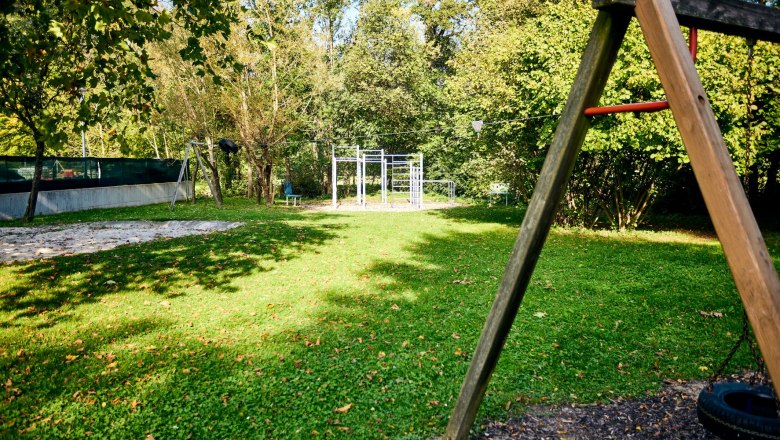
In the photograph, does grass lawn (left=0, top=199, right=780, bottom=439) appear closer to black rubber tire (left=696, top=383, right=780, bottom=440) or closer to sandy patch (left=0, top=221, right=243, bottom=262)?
black rubber tire (left=696, top=383, right=780, bottom=440)

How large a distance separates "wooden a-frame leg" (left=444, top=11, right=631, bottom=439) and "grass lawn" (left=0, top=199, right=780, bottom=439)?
1045 mm

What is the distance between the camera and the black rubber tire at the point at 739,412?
266 cm

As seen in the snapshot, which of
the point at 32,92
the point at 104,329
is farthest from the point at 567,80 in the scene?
the point at 32,92

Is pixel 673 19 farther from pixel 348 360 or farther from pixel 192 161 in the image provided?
pixel 192 161

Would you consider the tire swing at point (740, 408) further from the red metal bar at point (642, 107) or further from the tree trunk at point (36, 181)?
the tree trunk at point (36, 181)

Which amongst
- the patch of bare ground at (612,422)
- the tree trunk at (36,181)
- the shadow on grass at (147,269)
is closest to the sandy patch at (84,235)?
the shadow on grass at (147,269)

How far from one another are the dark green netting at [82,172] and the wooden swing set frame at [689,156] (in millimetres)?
20109

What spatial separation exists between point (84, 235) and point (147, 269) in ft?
17.3

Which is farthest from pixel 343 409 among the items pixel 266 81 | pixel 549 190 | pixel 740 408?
pixel 266 81

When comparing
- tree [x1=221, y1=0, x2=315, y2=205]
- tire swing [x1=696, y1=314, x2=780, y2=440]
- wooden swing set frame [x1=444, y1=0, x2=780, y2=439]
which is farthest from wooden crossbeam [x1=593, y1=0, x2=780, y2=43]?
tree [x1=221, y1=0, x2=315, y2=205]

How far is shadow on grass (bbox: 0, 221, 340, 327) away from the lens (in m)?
6.66

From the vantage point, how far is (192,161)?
31266 millimetres

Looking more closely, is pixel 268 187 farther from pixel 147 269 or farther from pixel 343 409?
pixel 343 409

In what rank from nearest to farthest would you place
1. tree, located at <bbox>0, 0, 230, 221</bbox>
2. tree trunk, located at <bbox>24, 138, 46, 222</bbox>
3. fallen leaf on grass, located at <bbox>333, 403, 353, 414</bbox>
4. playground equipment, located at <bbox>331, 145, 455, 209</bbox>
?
fallen leaf on grass, located at <bbox>333, 403, 353, 414</bbox>, tree, located at <bbox>0, 0, 230, 221</bbox>, tree trunk, located at <bbox>24, 138, 46, 222</bbox>, playground equipment, located at <bbox>331, 145, 455, 209</bbox>
